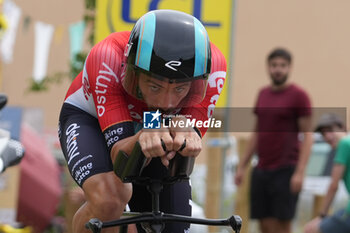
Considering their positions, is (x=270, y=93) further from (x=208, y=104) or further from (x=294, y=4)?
(x=294, y=4)

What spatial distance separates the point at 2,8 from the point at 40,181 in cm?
374

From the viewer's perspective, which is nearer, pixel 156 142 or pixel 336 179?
pixel 156 142

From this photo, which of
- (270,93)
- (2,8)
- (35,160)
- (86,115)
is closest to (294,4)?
(2,8)

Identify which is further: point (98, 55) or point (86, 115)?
point (86, 115)

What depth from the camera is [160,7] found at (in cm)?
621

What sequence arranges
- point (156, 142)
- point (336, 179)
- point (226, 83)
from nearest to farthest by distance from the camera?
point (156, 142) < point (226, 83) < point (336, 179)

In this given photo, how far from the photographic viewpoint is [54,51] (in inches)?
690

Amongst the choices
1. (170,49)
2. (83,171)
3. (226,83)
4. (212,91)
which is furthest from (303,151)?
(170,49)

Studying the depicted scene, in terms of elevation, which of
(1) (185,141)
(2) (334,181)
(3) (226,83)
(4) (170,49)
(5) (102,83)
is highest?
(4) (170,49)

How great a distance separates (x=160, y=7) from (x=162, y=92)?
10.5ft

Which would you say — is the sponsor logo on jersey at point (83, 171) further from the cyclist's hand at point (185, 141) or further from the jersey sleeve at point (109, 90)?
the cyclist's hand at point (185, 141)

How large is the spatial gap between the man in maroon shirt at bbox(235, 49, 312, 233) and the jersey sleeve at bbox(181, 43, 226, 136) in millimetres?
3384

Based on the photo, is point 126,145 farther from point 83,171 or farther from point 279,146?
point 279,146

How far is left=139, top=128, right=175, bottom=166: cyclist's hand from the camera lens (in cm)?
273
